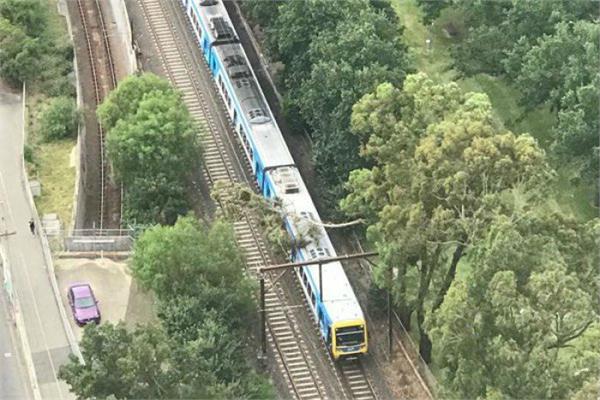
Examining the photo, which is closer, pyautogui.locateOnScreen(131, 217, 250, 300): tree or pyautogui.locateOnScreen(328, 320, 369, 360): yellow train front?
pyautogui.locateOnScreen(131, 217, 250, 300): tree

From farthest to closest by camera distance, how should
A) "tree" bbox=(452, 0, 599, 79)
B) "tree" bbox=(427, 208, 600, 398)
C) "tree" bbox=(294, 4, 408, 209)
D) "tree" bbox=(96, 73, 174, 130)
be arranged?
1. "tree" bbox=(452, 0, 599, 79)
2. "tree" bbox=(96, 73, 174, 130)
3. "tree" bbox=(294, 4, 408, 209)
4. "tree" bbox=(427, 208, 600, 398)

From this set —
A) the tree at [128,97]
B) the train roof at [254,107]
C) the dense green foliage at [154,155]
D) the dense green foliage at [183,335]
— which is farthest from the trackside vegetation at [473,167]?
the tree at [128,97]

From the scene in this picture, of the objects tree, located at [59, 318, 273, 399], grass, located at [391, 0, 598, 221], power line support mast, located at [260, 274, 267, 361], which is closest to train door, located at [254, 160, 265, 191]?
power line support mast, located at [260, 274, 267, 361]

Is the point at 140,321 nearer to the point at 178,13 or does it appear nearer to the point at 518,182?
the point at 518,182

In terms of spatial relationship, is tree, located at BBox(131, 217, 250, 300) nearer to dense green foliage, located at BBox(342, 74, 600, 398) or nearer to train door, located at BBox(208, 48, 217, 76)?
dense green foliage, located at BBox(342, 74, 600, 398)

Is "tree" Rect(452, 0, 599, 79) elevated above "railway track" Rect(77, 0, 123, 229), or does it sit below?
above

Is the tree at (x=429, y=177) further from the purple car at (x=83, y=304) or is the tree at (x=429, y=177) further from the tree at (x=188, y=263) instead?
the purple car at (x=83, y=304)

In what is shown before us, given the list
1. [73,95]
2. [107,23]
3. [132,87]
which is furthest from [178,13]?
[132,87]
